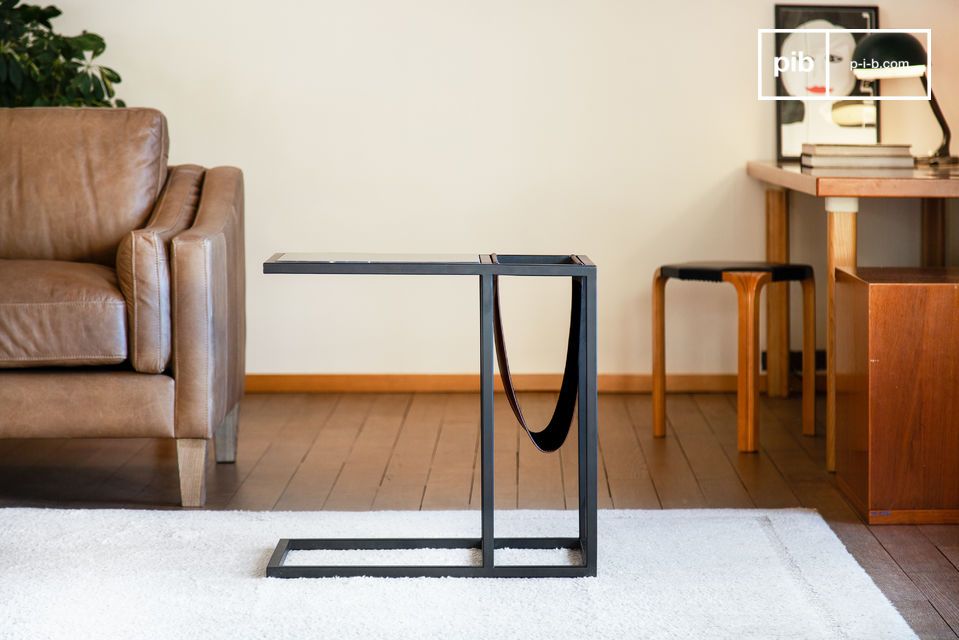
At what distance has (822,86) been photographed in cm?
377

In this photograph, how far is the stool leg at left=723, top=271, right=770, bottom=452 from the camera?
303 centimetres

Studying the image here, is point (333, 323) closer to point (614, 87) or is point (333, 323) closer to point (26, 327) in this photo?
point (614, 87)

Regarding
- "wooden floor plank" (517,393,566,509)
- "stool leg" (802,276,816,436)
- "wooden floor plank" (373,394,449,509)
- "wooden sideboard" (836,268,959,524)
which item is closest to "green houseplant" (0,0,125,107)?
"wooden floor plank" (373,394,449,509)

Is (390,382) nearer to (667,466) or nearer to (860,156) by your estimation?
(667,466)

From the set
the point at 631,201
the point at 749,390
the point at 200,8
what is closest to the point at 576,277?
the point at 749,390

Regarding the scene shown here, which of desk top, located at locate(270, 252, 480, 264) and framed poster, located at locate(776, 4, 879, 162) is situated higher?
framed poster, located at locate(776, 4, 879, 162)

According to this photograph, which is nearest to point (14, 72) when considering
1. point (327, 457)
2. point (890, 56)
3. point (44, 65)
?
point (44, 65)

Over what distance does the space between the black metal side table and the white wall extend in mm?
1672

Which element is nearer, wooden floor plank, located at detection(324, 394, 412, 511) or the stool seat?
wooden floor plank, located at detection(324, 394, 412, 511)

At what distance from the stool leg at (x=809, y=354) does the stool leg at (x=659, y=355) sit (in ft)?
1.32

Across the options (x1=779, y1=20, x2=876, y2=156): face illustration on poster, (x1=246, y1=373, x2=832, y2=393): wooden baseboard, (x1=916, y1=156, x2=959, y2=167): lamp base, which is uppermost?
(x1=779, y1=20, x2=876, y2=156): face illustration on poster

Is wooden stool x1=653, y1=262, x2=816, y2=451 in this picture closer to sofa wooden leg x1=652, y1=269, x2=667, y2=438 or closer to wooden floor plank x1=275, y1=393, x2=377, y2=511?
sofa wooden leg x1=652, y1=269, x2=667, y2=438

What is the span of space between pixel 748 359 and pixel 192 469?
1465 millimetres

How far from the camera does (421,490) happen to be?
2.72 meters
